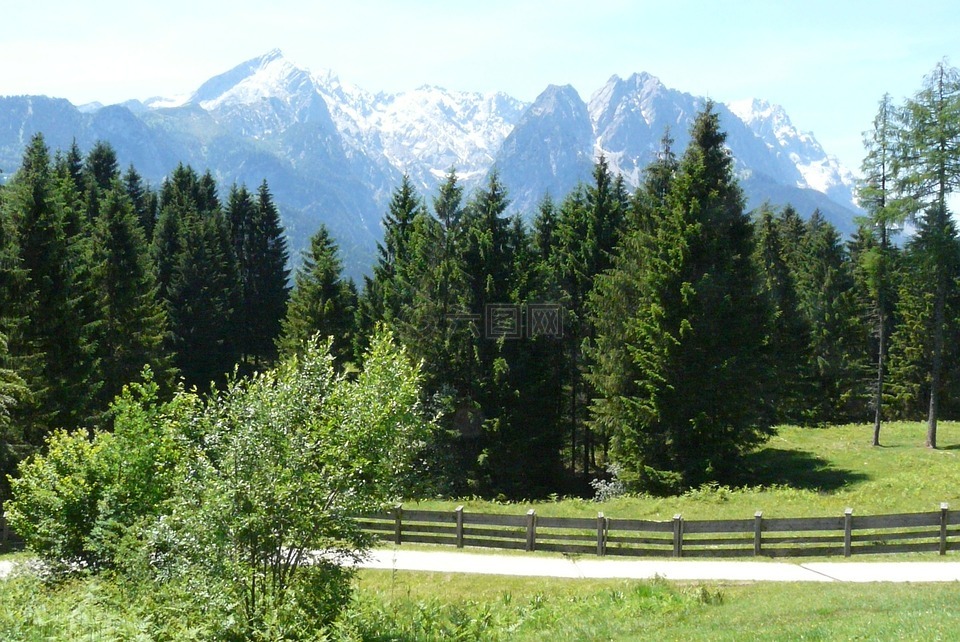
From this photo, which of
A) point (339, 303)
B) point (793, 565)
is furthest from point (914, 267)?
point (339, 303)

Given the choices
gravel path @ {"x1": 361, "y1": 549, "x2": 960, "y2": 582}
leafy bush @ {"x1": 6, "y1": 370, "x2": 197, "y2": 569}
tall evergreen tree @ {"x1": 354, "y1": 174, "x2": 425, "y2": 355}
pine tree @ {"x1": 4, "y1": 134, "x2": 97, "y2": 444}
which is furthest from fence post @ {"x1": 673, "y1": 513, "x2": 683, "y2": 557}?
tall evergreen tree @ {"x1": 354, "y1": 174, "x2": 425, "y2": 355}

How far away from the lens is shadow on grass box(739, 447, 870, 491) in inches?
1178

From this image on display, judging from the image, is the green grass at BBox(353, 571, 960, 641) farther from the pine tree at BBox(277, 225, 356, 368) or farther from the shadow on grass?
the pine tree at BBox(277, 225, 356, 368)

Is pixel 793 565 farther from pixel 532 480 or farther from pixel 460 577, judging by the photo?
pixel 532 480

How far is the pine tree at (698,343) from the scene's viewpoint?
3089cm

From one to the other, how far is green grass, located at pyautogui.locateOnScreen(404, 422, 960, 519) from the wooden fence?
3.49 metres

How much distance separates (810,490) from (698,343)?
687 centimetres

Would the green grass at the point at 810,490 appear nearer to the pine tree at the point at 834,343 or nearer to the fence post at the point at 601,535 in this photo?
the fence post at the point at 601,535

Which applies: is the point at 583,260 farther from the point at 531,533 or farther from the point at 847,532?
the point at 847,532

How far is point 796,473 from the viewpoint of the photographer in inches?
1257

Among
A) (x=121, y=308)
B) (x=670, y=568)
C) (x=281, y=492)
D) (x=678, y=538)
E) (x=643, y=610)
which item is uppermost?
(x=121, y=308)

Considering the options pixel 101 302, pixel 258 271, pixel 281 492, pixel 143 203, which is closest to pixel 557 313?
pixel 101 302

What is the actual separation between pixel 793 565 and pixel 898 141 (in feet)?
89.7

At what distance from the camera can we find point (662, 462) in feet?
104
